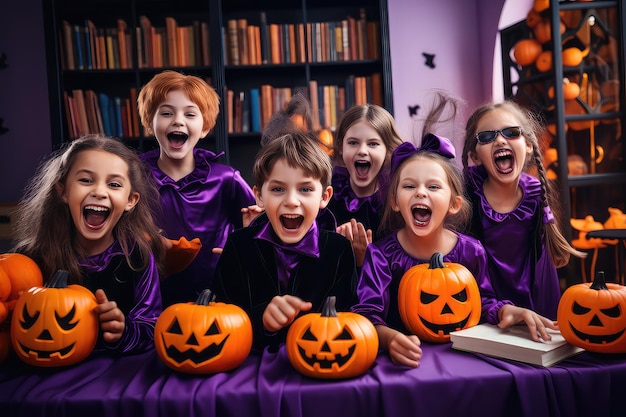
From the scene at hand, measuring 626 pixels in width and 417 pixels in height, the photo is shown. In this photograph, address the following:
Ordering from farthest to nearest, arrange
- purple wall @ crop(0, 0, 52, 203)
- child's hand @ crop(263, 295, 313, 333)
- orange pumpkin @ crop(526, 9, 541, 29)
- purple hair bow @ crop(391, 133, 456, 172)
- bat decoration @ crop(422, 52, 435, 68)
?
bat decoration @ crop(422, 52, 435, 68) < purple wall @ crop(0, 0, 52, 203) < orange pumpkin @ crop(526, 9, 541, 29) < purple hair bow @ crop(391, 133, 456, 172) < child's hand @ crop(263, 295, 313, 333)

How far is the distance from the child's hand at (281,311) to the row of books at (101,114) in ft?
14.0

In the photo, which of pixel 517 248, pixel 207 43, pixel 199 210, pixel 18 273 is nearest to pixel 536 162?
pixel 517 248

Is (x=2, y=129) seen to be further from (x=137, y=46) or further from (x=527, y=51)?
(x=527, y=51)

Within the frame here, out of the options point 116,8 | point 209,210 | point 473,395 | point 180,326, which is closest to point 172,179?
point 209,210

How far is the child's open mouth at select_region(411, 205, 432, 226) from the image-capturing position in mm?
1676

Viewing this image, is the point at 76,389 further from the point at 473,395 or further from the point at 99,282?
the point at 473,395

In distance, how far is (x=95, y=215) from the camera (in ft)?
5.41

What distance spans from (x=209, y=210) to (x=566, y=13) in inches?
150

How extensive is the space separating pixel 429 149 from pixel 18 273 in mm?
1330

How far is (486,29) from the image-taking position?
19.4ft

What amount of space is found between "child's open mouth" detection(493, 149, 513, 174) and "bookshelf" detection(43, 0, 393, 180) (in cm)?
333

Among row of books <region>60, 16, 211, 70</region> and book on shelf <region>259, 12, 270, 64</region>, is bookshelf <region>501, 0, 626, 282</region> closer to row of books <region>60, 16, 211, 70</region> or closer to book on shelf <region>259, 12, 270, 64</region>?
book on shelf <region>259, 12, 270, 64</region>

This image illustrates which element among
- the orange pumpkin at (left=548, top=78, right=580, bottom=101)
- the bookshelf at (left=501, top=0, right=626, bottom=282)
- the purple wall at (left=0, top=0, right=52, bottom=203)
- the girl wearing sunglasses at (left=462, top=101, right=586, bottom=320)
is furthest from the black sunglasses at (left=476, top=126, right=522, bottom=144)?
the purple wall at (left=0, top=0, right=52, bottom=203)

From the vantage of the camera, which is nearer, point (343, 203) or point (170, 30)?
point (343, 203)
